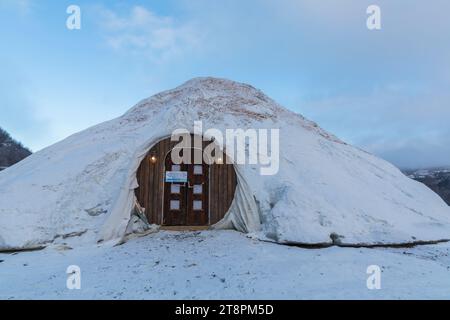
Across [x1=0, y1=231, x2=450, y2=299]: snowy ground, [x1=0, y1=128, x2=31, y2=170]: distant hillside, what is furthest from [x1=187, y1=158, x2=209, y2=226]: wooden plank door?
[x1=0, y1=128, x2=31, y2=170]: distant hillside

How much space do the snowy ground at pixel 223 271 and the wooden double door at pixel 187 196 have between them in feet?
5.44

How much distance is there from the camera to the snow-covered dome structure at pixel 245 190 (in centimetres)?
689

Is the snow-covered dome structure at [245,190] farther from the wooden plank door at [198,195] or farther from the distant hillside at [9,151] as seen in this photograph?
the distant hillside at [9,151]

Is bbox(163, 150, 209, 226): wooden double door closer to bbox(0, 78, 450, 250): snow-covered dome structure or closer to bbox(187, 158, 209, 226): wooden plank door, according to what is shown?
bbox(187, 158, 209, 226): wooden plank door

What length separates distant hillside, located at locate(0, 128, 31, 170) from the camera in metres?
32.0

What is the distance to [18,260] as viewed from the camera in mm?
5945

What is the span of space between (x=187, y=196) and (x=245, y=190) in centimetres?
190

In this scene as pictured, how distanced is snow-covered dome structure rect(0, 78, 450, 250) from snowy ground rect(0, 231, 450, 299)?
0.53 metres

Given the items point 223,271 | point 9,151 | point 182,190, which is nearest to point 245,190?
point 182,190

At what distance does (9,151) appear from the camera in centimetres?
3450

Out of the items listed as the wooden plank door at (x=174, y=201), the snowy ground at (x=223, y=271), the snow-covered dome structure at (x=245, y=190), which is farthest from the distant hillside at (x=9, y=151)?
the snowy ground at (x=223, y=271)

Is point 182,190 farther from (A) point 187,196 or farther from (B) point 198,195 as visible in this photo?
(B) point 198,195

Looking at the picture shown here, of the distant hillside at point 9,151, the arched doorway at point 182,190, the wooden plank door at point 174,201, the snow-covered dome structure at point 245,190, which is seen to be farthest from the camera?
the distant hillside at point 9,151
